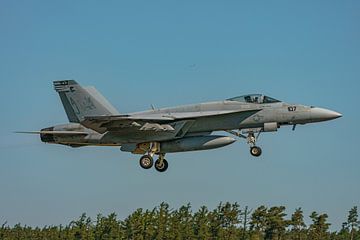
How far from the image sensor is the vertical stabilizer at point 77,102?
125 ft

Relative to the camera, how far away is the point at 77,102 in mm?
38031

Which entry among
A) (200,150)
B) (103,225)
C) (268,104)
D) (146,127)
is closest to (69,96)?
(146,127)

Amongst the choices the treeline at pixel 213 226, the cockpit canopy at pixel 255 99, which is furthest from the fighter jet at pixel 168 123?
the treeline at pixel 213 226

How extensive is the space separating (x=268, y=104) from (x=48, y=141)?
10558 millimetres

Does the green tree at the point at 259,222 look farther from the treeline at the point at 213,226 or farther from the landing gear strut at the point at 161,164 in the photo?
the landing gear strut at the point at 161,164

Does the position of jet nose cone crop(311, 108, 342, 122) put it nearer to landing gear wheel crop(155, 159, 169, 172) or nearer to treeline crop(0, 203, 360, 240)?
landing gear wheel crop(155, 159, 169, 172)

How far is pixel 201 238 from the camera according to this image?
90.2 m

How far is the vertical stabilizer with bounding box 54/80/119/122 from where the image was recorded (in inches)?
1495

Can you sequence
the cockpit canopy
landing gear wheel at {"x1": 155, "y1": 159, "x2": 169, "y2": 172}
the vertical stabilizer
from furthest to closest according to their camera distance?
landing gear wheel at {"x1": 155, "y1": 159, "x2": 169, "y2": 172}, the vertical stabilizer, the cockpit canopy

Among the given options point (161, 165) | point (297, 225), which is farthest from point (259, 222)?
point (161, 165)

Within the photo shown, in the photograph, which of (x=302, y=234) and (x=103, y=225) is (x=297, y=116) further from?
(x=103, y=225)

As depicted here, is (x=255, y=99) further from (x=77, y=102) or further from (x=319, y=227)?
(x=319, y=227)

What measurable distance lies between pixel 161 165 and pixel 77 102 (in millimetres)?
4989

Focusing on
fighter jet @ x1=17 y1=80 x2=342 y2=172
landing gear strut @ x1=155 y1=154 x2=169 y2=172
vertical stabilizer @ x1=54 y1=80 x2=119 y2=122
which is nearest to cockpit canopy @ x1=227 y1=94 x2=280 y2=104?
fighter jet @ x1=17 y1=80 x2=342 y2=172
